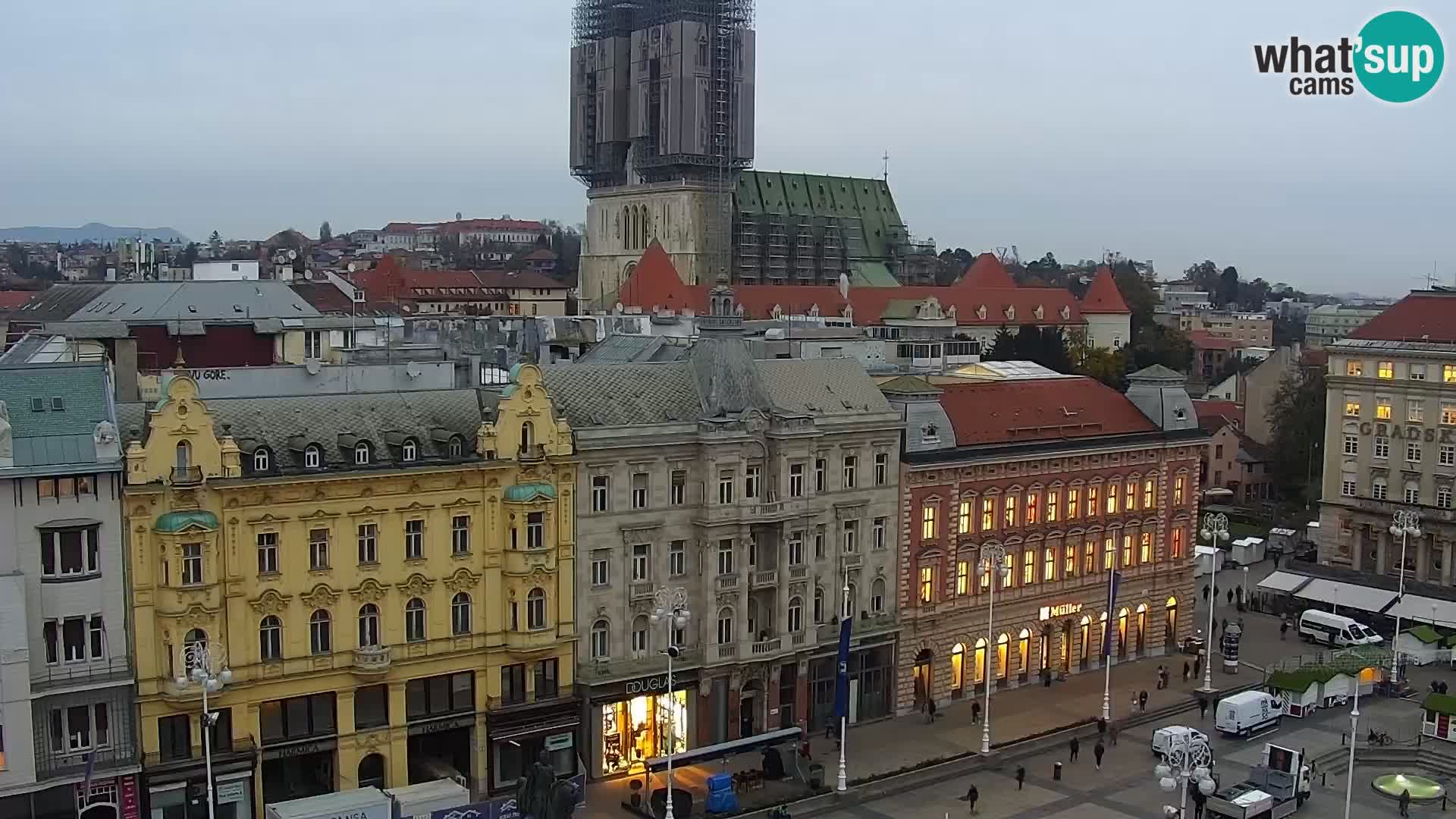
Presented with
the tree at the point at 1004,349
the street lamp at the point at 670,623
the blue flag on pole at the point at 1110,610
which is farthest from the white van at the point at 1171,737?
the tree at the point at 1004,349

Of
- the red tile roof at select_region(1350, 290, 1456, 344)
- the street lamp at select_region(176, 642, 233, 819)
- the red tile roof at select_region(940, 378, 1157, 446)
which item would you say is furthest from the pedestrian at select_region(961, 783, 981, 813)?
the red tile roof at select_region(1350, 290, 1456, 344)

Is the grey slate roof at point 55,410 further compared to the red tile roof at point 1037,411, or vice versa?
the red tile roof at point 1037,411

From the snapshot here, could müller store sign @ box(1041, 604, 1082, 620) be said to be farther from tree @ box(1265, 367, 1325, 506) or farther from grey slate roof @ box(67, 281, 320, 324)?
tree @ box(1265, 367, 1325, 506)

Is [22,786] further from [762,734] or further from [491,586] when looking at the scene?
[762,734]

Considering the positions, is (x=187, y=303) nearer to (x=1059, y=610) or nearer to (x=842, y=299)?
(x=1059, y=610)

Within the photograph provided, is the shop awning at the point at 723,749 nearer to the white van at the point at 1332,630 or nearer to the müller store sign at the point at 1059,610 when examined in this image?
the müller store sign at the point at 1059,610

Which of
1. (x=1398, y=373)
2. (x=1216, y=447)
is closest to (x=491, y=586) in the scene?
(x=1398, y=373)
